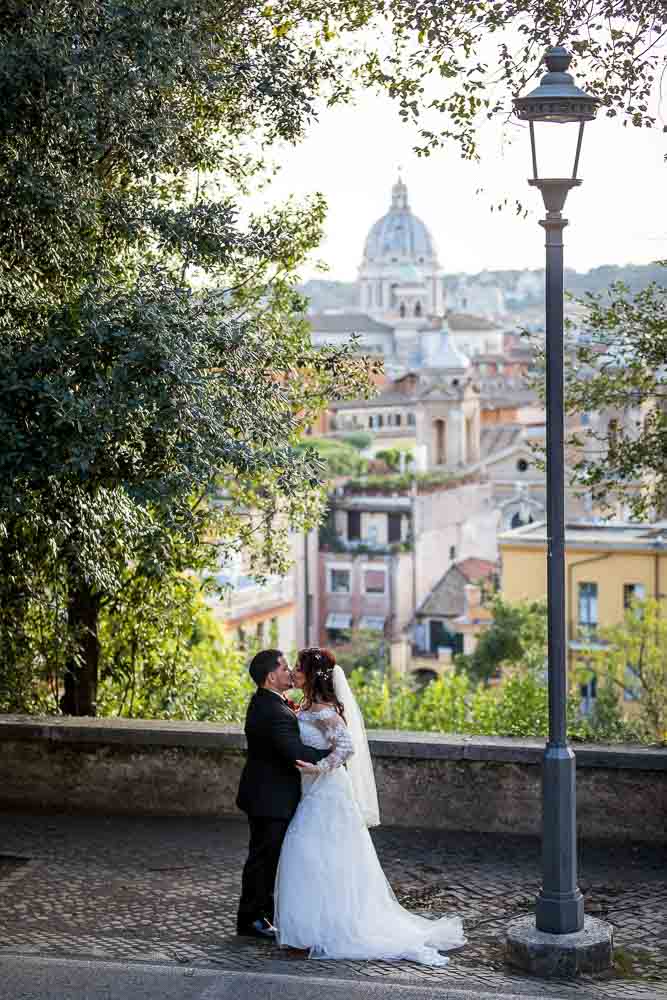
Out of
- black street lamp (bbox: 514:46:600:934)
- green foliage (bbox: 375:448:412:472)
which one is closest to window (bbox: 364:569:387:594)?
green foliage (bbox: 375:448:412:472)

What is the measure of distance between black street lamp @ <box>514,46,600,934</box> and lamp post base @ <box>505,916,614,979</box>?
63 millimetres

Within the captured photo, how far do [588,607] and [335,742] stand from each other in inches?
1705

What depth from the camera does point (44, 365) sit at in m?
7.66

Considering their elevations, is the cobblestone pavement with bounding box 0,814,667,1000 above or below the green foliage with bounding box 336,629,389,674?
below

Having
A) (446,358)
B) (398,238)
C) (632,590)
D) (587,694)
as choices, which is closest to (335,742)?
(632,590)

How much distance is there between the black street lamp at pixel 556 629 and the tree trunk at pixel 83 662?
20.4 feet

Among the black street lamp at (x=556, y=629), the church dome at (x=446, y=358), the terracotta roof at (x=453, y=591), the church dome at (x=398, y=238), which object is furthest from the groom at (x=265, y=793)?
the church dome at (x=398, y=238)

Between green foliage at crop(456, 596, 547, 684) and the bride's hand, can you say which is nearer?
the bride's hand

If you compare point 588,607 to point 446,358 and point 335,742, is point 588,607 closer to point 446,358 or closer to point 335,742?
point 335,742

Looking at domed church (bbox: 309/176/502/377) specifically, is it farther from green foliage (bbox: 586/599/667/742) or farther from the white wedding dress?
the white wedding dress

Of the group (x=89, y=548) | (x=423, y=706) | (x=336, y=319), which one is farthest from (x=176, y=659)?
(x=336, y=319)

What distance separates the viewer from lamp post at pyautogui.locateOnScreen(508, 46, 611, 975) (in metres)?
6.25

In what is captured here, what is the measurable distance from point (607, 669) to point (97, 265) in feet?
107

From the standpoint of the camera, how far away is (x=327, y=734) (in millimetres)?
6707
